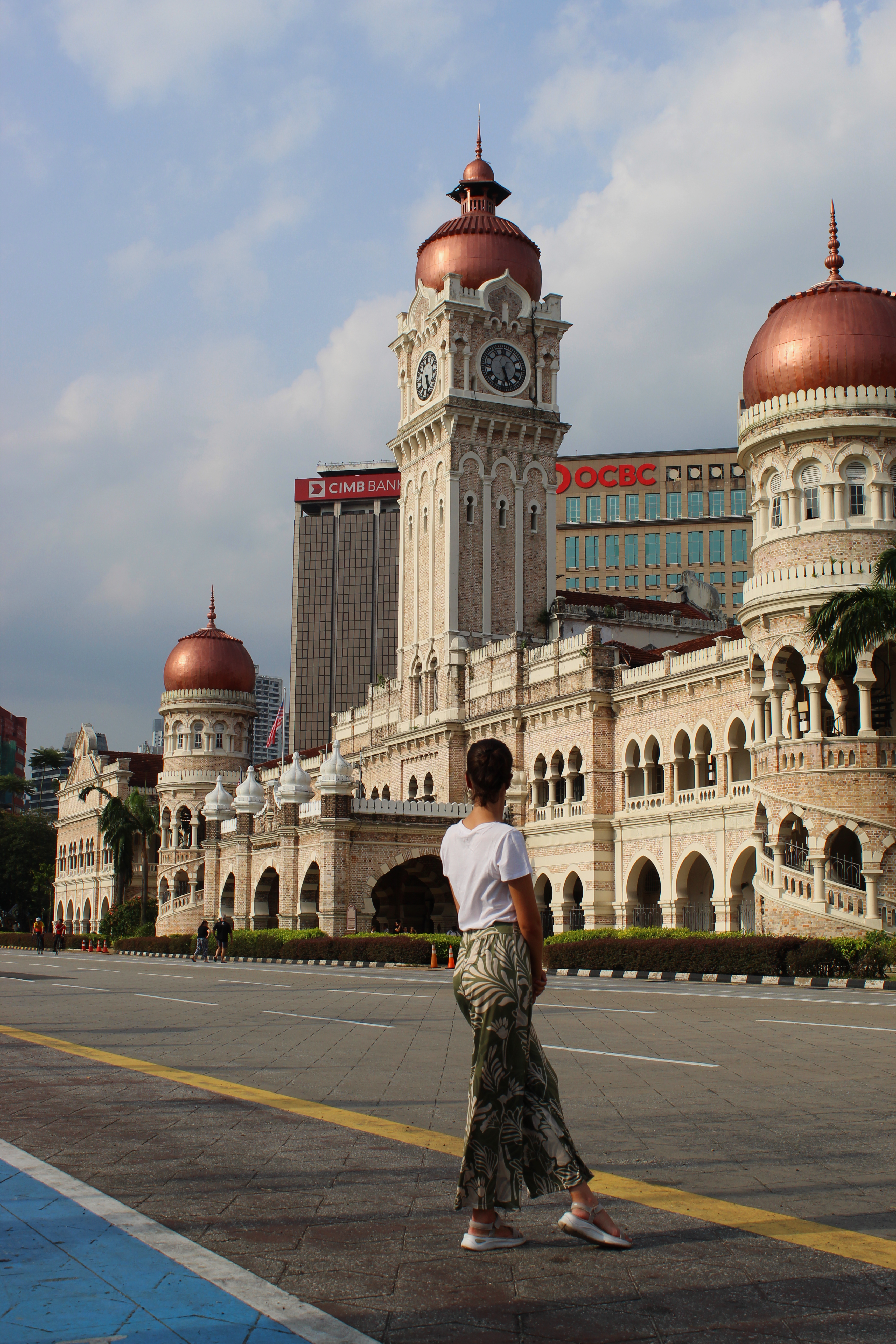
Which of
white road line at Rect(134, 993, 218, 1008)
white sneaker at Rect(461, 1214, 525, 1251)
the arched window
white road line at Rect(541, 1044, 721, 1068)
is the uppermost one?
the arched window

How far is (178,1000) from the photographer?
18.2m

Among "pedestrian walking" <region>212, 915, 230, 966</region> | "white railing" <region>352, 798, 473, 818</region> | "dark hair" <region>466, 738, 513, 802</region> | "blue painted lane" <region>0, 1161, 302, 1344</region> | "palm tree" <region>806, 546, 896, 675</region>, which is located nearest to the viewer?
"blue painted lane" <region>0, 1161, 302, 1344</region>

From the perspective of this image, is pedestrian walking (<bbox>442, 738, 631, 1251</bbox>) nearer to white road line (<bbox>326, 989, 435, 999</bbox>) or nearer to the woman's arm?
the woman's arm

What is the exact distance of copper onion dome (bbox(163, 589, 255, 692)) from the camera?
2889 inches

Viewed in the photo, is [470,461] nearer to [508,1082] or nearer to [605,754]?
[605,754]

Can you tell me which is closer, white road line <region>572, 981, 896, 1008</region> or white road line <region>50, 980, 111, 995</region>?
white road line <region>572, 981, 896, 1008</region>

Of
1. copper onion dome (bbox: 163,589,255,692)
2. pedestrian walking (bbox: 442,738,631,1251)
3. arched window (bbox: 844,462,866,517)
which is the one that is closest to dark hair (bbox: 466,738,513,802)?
pedestrian walking (bbox: 442,738,631,1251)

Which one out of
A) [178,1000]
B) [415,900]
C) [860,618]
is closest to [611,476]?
[415,900]

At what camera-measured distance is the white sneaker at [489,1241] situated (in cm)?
494

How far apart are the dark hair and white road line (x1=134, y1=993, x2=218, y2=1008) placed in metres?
12.2

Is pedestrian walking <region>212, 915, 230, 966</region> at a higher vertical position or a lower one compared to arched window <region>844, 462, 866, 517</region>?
lower

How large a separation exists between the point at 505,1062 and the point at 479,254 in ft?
168

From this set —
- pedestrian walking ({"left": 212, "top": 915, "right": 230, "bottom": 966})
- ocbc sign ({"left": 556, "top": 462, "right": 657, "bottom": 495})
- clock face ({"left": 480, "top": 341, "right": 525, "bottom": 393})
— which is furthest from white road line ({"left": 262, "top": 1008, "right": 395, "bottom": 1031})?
ocbc sign ({"left": 556, "top": 462, "right": 657, "bottom": 495})

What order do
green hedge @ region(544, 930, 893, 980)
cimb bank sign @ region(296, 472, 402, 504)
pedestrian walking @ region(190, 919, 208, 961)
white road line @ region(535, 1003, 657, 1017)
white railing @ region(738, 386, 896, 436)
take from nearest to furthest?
white road line @ region(535, 1003, 657, 1017), green hedge @ region(544, 930, 893, 980), white railing @ region(738, 386, 896, 436), pedestrian walking @ region(190, 919, 208, 961), cimb bank sign @ region(296, 472, 402, 504)
